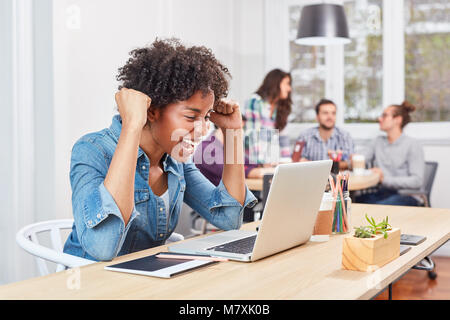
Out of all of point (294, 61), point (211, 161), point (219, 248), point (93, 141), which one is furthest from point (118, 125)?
point (294, 61)

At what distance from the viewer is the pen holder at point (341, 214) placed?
60.9 inches

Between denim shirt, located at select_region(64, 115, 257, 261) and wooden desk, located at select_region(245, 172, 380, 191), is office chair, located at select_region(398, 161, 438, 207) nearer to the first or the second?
wooden desk, located at select_region(245, 172, 380, 191)

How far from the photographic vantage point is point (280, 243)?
1.27 m

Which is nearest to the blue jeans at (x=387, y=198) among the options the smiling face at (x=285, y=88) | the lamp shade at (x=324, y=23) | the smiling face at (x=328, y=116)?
the smiling face at (x=328, y=116)

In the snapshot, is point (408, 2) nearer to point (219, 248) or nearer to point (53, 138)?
point (53, 138)

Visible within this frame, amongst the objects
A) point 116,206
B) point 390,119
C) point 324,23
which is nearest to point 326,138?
point 390,119

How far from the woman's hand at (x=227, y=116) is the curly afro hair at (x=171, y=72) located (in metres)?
0.11

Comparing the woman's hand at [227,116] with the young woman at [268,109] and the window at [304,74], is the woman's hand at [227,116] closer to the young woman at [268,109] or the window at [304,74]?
the young woman at [268,109]

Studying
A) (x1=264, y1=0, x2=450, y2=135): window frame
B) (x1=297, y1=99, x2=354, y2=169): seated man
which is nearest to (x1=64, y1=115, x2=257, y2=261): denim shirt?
(x1=297, y1=99, x2=354, y2=169): seated man

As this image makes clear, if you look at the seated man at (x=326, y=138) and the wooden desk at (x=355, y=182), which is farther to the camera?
the seated man at (x=326, y=138)

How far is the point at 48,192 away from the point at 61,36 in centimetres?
85

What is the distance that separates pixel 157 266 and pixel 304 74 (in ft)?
13.9

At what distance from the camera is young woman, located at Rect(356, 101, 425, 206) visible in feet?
13.2

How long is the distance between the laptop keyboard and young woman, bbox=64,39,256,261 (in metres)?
0.22
